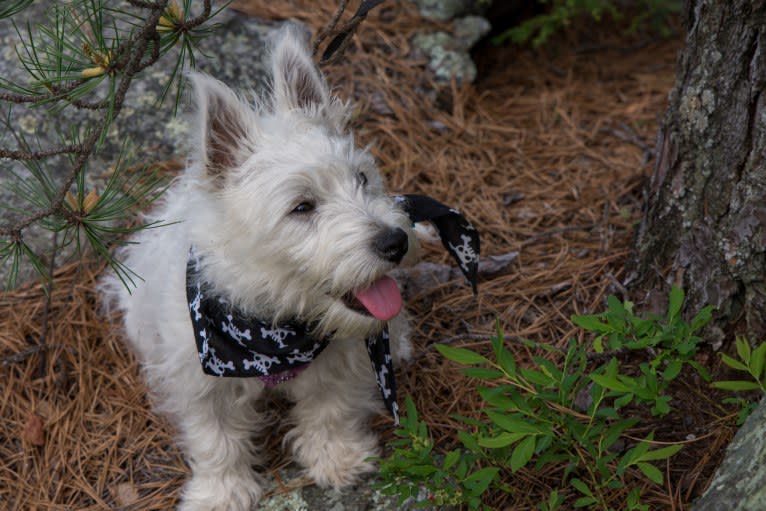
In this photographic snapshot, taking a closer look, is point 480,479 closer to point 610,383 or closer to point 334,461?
point 610,383

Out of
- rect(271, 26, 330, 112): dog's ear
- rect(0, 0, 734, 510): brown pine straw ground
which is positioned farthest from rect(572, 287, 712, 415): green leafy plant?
rect(271, 26, 330, 112): dog's ear

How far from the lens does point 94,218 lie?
2564mm

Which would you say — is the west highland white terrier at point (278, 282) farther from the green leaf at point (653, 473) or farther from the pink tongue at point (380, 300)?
the green leaf at point (653, 473)

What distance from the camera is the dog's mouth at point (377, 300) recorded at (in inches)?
107

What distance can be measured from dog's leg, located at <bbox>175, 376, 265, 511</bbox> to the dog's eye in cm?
89

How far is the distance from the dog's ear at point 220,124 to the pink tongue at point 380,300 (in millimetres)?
692

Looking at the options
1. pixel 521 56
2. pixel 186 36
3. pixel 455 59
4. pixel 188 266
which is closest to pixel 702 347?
pixel 188 266

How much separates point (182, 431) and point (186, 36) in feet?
5.91

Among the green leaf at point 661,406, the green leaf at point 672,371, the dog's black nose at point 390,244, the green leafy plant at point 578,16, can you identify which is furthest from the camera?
the green leafy plant at point 578,16

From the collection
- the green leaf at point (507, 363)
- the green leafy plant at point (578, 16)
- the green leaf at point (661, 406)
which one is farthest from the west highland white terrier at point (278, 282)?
the green leafy plant at point (578, 16)

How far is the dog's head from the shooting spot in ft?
8.73

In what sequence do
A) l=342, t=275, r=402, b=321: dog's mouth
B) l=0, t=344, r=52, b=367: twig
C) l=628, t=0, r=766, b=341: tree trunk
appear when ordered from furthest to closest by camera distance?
1. l=0, t=344, r=52, b=367: twig
2. l=628, t=0, r=766, b=341: tree trunk
3. l=342, t=275, r=402, b=321: dog's mouth

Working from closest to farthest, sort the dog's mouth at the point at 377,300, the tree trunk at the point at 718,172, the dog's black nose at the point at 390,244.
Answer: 1. the dog's black nose at the point at 390,244
2. the dog's mouth at the point at 377,300
3. the tree trunk at the point at 718,172

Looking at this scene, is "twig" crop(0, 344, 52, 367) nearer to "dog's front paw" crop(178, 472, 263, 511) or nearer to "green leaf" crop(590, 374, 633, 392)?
"dog's front paw" crop(178, 472, 263, 511)
